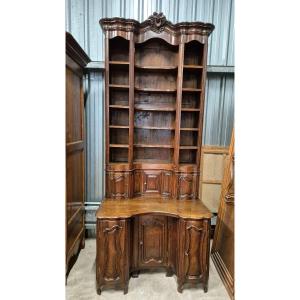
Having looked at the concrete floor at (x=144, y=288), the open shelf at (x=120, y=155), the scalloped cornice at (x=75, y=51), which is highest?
the scalloped cornice at (x=75, y=51)

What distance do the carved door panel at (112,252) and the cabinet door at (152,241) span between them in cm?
24

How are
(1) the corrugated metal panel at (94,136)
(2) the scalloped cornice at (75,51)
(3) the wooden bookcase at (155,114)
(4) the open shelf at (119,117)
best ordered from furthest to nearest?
(1) the corrugated metal panel at (94,136) → (4) the open shelf at (119,117) → (3) the wooden bookcase at (155,114) → (2) the scalloped cornice at (75,51)

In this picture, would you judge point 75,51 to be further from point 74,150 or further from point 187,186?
point 187,186

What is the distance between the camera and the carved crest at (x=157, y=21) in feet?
6.24

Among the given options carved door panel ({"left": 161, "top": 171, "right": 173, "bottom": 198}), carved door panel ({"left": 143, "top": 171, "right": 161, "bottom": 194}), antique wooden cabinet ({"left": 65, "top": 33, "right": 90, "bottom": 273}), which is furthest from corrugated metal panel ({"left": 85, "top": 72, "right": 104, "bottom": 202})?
carved door panel ({"left": 161, "top": 171, "right": 173, "bottom": 198})

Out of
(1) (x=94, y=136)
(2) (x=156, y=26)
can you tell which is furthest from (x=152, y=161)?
(2) (x=156, y=26)

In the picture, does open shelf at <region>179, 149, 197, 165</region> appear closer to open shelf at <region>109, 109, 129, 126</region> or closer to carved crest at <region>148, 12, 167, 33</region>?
open shelf at <region>109, 109, 129, 126</region>

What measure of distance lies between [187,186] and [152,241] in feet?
1.95

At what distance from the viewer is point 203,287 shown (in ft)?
6.15

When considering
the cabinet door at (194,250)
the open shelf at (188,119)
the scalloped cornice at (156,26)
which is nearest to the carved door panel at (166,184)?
the cabinet door at (194,250)

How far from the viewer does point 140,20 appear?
229 centimetres

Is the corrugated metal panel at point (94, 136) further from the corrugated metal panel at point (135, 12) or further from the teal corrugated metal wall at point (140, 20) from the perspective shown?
the corrugated metal panel at point (135, 12)
